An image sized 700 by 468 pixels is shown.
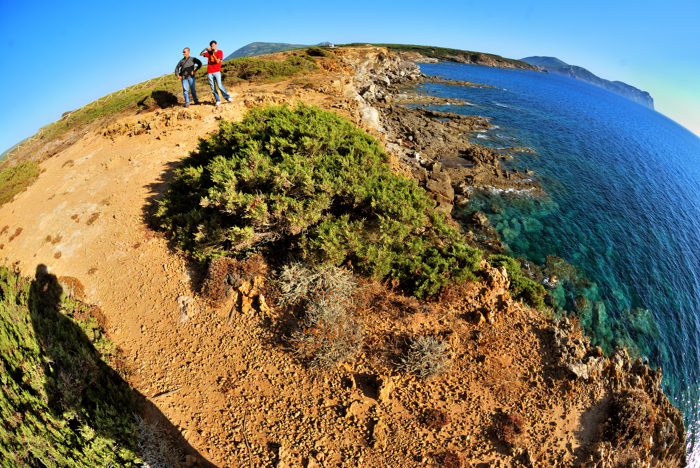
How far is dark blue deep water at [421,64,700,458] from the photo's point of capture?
13461 millimetres

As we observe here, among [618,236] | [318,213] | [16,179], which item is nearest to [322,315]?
[318,213]

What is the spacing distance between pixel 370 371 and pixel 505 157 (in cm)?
2758

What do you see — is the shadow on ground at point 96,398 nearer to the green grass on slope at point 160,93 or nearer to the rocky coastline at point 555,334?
the rocky coastline at point 555,334

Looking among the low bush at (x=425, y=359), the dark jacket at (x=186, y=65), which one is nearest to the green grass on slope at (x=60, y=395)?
the low bush at (x=425, y=359)

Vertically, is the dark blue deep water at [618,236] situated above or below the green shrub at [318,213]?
below

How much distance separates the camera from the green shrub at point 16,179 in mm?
15644

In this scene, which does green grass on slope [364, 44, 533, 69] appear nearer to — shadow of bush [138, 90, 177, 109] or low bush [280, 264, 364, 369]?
shadow of bush [138, 90, 177, 109]

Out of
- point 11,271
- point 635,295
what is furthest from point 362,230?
point 635,295

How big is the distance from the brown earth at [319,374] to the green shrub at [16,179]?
4331mm

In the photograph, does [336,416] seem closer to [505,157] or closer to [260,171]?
[260,171]

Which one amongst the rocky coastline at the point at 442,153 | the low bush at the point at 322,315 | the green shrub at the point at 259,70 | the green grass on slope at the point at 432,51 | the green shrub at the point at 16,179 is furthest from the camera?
the green grass on slope at the point at 432,51

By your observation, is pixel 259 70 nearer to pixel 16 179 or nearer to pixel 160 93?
pixel 160 93

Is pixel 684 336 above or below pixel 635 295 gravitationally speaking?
below

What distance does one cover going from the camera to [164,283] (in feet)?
35.2
